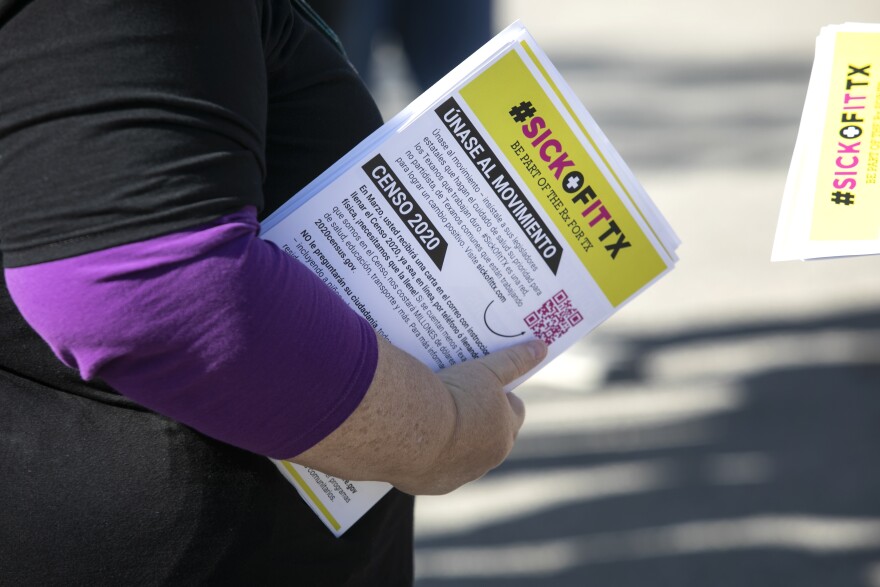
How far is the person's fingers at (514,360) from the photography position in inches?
37.0

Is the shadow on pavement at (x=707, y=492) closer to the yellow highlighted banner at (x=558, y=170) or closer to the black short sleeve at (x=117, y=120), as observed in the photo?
the yellow highlighted banner at (x=558, y=170)

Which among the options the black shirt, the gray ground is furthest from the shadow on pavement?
the black shirt

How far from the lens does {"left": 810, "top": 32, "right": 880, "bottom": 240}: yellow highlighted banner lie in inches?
36.0

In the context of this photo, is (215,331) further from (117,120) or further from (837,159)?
(837,159)

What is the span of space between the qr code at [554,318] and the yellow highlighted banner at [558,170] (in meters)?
0.04

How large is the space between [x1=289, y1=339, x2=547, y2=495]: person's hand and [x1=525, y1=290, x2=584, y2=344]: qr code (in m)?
0.01

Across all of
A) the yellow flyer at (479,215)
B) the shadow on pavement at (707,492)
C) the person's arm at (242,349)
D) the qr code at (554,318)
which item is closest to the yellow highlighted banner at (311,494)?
the yellow flyer at (479,215)

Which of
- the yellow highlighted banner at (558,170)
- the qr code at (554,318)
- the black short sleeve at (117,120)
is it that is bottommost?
the qr code at (554,318)

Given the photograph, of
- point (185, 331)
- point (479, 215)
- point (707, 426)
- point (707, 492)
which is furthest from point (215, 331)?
point (707, 426)

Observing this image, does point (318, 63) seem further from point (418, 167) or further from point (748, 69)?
point (748, 69)

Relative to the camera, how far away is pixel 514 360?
95 centimetres

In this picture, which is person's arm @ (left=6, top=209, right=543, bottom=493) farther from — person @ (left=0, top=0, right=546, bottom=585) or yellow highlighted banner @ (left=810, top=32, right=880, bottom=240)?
yellow highlighted banner @ (left=810, top=32, right=880, bottom=240)

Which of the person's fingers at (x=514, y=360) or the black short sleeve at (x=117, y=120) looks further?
the person's fingers at (x=514, y=360)

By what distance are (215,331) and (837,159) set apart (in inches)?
23.7
